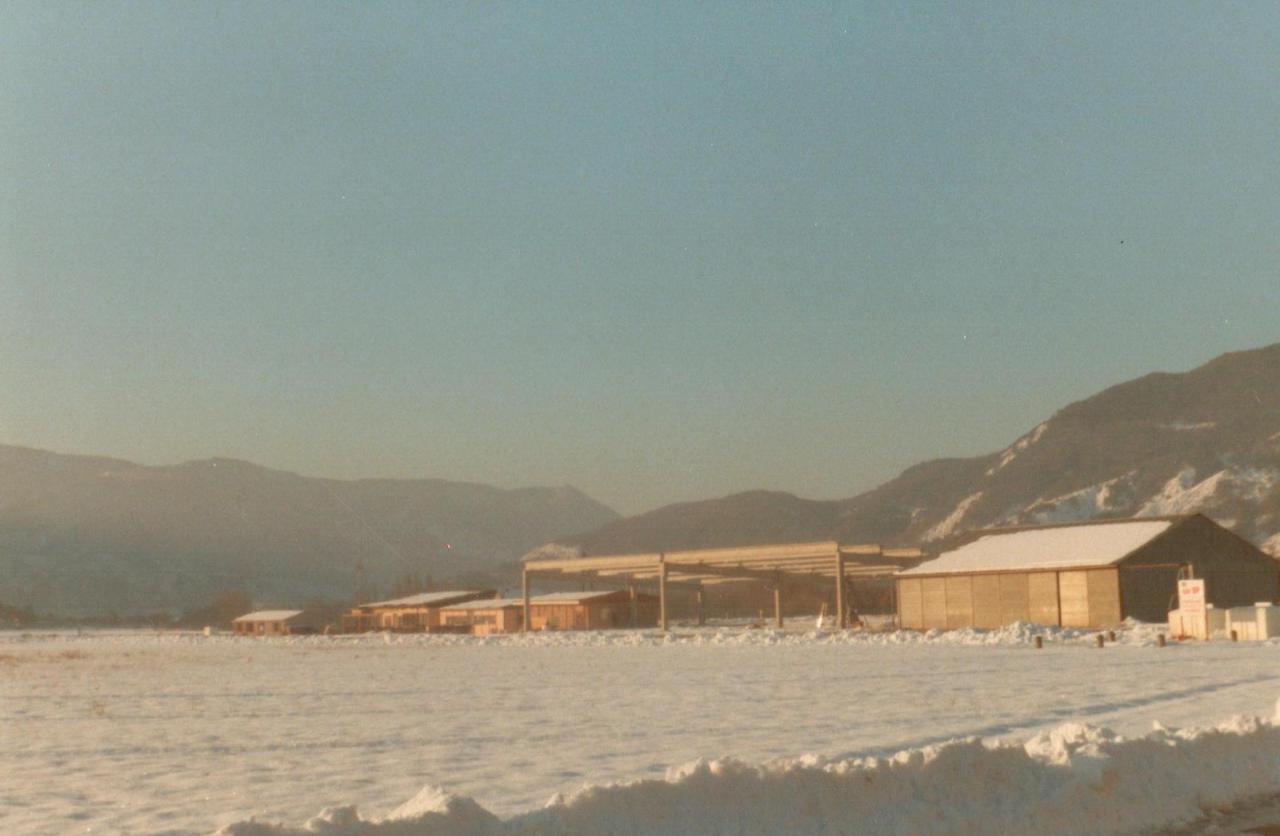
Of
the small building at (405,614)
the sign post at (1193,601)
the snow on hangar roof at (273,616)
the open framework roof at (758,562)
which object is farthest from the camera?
the snow on hangar roof at (273,616)

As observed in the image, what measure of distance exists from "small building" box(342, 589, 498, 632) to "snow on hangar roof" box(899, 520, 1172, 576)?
49.0 metres

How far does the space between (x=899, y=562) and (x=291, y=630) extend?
62.2 m

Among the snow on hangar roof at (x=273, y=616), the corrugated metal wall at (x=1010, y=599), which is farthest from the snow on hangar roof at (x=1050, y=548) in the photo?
the snow on hangar roof at (x=273, y=616)

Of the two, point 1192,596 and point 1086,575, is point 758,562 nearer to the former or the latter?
point 1086,575

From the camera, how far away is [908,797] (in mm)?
9820

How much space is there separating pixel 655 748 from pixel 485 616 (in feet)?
265

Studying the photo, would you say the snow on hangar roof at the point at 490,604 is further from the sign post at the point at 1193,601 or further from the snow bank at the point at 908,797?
the snow bank at the point at 908,797

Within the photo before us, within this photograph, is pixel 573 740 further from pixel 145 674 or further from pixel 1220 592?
pixel 1220 592

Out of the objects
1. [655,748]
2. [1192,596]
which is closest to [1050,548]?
[1192,596]

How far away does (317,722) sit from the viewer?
1869 cm

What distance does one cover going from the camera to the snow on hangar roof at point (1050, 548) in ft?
182

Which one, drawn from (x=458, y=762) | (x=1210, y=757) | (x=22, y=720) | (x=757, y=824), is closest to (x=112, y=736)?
(x=22, y=720)

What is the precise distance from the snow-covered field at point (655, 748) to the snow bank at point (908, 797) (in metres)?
0.02

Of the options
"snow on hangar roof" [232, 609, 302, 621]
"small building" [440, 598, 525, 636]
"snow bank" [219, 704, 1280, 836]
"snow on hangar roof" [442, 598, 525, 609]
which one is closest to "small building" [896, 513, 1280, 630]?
"small building" [440, 598, 525, 636]
